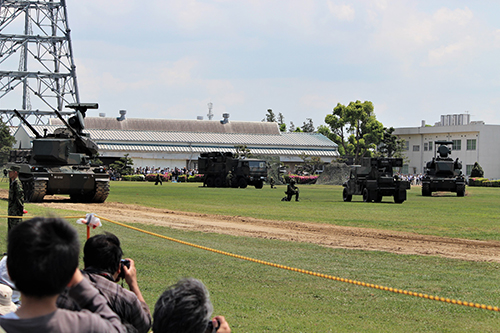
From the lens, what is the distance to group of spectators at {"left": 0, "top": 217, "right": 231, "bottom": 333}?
9.16ft

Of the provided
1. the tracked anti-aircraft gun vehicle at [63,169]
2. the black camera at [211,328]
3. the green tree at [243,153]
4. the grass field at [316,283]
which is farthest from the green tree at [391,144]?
the black camera at [211,328]

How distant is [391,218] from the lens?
69.3 ft

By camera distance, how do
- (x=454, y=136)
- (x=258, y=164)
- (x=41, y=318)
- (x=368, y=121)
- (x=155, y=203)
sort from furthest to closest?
(x=368, y=121) < (x=454, y=136) < (x=258, y=164) < (x=155, y=203) < (x=41, y=318)

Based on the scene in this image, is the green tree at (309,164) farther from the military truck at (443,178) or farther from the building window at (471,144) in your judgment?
the military truck at (443,178)

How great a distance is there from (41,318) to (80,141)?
2570 centimetres

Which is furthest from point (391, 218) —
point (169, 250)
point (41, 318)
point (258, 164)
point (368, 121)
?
point (368, 121)

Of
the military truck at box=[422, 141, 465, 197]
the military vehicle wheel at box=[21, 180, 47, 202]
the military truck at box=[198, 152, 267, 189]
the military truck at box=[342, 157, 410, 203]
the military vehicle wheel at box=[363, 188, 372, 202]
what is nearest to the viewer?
the military vehicle wheel at box=[21, 180, 47, 202]

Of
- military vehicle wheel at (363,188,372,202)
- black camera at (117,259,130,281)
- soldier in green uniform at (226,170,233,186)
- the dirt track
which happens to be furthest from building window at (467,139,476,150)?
black camera at (117,259,130,281)

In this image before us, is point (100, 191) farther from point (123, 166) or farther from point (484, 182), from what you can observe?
point (484, 182)

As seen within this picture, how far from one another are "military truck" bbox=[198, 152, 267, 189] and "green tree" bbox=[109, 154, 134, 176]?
24952mm

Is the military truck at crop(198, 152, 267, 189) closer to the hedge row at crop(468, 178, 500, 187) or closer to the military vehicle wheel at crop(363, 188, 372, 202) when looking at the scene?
the military vehicle wheel at crop(363, 188, 372, 202)

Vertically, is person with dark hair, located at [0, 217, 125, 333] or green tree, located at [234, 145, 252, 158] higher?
green tree, located at [234, 145, 252, 158]

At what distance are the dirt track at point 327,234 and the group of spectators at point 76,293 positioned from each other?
31.9ft

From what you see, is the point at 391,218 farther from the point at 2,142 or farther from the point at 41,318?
the point at 2,142
